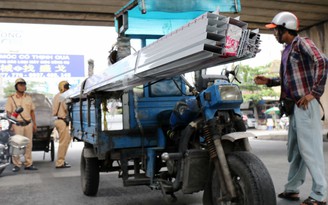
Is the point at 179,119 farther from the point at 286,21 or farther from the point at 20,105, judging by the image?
the point at 20,105

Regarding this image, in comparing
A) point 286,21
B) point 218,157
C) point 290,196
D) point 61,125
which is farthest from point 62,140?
point 218,157

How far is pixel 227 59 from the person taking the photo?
2.69 metres

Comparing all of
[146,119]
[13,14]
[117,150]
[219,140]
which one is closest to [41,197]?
[117,150]

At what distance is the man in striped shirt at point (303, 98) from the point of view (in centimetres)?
369

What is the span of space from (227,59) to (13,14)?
1269 centimetres

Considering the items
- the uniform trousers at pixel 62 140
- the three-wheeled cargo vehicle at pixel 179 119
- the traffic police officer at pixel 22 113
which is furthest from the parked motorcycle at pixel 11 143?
the three-wheeled cargo vehicle at pixel 179 119

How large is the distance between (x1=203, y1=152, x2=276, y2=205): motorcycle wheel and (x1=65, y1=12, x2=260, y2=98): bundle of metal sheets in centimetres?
77

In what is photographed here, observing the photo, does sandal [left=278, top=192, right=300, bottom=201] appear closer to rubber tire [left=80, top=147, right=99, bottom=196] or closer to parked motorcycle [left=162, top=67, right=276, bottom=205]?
parked motorcycle [left=162, top=67, right=276, bottom=205]

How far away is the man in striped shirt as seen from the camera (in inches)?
145

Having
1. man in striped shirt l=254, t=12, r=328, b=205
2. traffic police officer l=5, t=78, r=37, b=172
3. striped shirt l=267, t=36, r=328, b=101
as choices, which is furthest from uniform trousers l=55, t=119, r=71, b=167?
striped shirt l=267, t=36, r=328, b=101

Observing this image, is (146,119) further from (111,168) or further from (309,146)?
(309,146)

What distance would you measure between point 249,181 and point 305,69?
1.53 meters

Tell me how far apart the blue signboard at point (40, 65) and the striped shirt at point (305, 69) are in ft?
82.5

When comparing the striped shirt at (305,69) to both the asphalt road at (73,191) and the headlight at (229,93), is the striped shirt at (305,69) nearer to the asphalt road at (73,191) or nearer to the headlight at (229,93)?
the headlight at (229,93)
